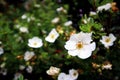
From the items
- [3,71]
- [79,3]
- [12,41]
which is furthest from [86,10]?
[3,71]

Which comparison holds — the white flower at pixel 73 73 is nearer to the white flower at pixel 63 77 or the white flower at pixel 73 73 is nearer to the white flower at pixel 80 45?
the white flower at pixel 63 77

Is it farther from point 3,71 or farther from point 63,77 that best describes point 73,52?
point 3,71

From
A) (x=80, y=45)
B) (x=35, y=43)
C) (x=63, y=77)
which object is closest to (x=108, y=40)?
(x=80, y=45)

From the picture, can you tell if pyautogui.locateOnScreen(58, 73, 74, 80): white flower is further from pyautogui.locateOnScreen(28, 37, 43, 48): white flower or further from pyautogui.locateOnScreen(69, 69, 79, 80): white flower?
pyautogui.locateOnScreen(28, 37, 43, 48): white flower

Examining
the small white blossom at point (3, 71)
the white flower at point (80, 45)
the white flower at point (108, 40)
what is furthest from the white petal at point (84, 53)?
the small white blossom at point (3, 71)

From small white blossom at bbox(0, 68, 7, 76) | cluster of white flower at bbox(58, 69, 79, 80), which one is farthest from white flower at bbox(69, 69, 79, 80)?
small white blossom at bbox(0, 68, 7, 76)

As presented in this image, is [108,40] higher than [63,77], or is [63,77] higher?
[108,40]
